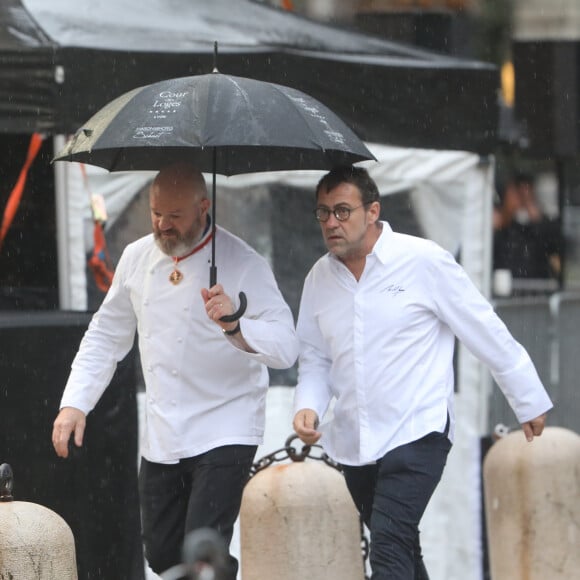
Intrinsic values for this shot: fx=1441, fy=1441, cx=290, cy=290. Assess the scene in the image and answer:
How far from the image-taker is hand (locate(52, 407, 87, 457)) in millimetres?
5598

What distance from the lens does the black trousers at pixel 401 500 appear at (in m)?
5.35

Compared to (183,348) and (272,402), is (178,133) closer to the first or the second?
(183,348)

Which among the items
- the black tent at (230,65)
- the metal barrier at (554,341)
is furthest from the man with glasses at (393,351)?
the metal barrier at (554,341)

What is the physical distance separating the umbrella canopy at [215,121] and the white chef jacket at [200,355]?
493 millimetres

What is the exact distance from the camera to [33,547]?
5.34 m

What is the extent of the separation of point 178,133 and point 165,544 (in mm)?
1663

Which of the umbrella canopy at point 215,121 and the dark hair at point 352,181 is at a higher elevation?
the umbrella canopy at point 215,121

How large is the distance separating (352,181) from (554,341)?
4.57 m

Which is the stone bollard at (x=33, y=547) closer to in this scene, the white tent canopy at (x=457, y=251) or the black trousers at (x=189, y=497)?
the black trousers at (x=189, y=497)

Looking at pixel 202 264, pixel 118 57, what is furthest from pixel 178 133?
pixel 118 57

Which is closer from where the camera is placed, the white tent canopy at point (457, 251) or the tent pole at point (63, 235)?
the tent pole at point (63, 235)

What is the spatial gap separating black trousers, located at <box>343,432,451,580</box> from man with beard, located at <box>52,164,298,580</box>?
55 centimetres

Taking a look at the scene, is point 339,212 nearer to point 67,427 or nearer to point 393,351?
point 393,351

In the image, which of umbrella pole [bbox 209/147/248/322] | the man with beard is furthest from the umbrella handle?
the man with beard
